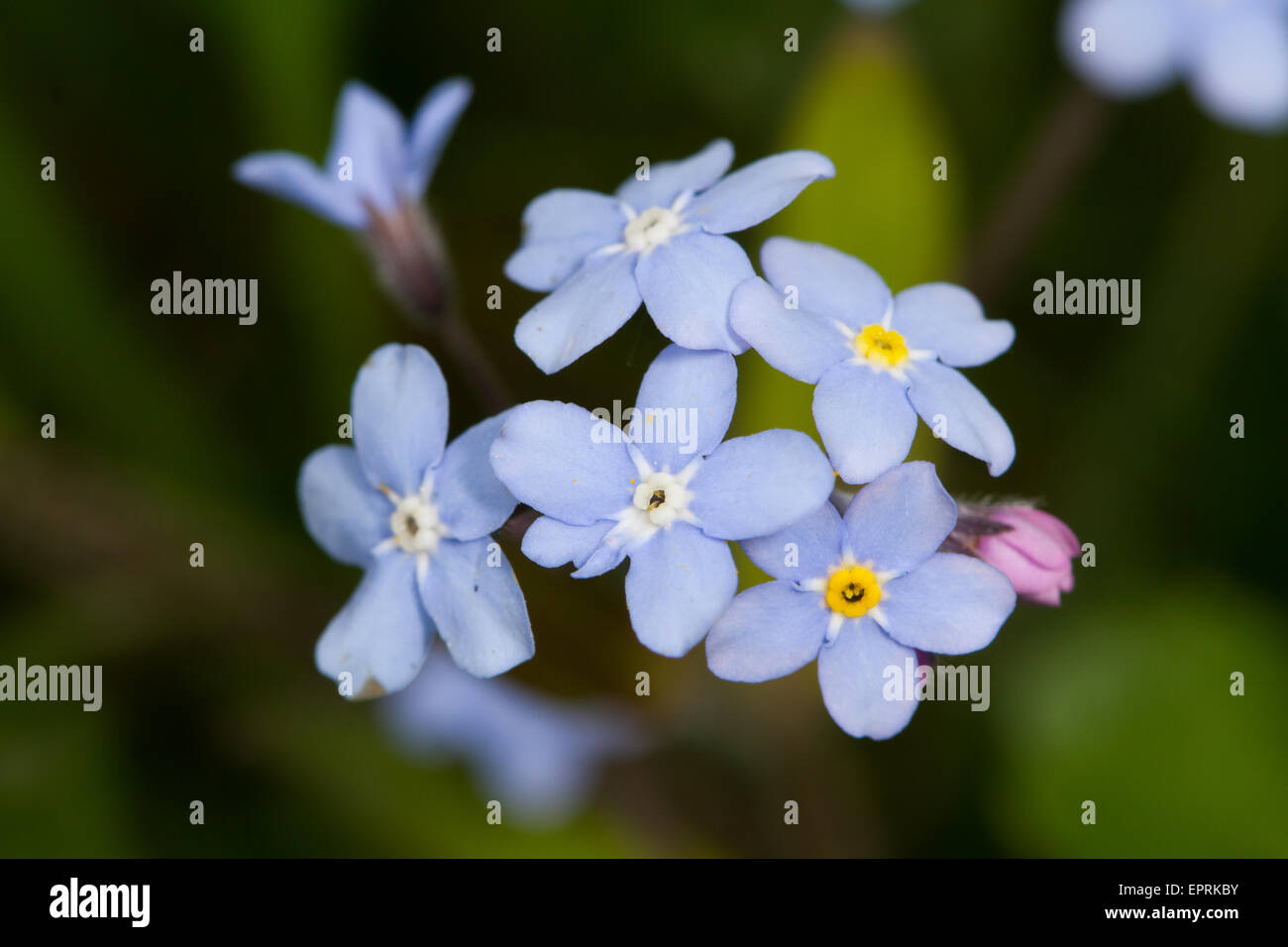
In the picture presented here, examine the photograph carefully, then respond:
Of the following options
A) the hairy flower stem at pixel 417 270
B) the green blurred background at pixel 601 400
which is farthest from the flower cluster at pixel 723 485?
the green blurred background at pixel 601 400

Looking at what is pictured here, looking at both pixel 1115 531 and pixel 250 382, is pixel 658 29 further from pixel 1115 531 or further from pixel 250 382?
pixel 1115 531

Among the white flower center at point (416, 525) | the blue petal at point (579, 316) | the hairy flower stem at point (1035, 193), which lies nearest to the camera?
the blue petal at point (579, 316)

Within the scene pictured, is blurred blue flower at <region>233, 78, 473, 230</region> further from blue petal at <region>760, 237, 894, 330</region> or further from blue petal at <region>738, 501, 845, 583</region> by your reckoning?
blue petal at <region>738, 501, 845, 583</region>

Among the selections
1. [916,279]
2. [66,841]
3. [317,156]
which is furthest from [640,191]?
[66,841]

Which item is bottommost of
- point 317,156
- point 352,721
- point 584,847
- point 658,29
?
point 584,847

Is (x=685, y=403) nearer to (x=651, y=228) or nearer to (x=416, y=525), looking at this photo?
(x=651, y=228)

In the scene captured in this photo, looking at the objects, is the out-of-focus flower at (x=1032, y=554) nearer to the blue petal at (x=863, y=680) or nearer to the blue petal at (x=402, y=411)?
the blue petal at (x=863, y=680)

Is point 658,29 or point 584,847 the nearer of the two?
point 584,847

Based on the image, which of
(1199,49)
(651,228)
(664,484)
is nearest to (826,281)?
(651,228)
